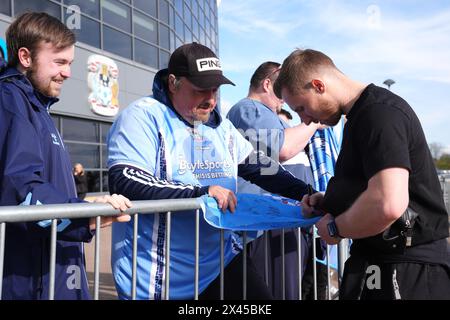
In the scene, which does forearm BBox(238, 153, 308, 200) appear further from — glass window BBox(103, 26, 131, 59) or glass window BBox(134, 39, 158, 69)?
glass window BBox(134, 39, 158, 69)

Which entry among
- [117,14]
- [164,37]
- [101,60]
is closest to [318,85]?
[101,60]

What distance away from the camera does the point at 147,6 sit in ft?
50.4

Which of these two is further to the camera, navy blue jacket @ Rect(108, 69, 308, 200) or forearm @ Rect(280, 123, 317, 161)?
forearm @ Rect(280, 123, 317, 161)

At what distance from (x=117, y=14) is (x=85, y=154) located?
4.42 m

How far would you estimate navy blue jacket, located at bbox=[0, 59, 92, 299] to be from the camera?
171cm

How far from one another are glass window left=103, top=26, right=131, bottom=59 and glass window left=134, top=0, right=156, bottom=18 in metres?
1.23

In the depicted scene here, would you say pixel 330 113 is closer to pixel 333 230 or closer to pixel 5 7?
pixel 333 230

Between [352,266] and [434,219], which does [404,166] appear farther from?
[352,266]

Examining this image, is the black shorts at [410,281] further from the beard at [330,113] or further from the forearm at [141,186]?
the forearm at [141,186]

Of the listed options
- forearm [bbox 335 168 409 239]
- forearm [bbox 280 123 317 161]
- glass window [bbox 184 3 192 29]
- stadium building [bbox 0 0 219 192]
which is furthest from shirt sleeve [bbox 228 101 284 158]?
glass window [bbox 184 3 192 29]

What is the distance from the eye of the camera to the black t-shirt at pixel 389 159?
170 centimetres
